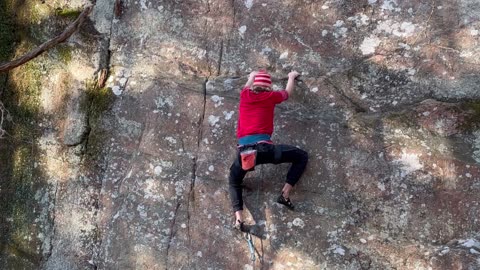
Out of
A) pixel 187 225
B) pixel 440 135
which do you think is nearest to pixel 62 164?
pixel 187 225

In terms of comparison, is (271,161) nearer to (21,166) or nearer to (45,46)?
(45,46)

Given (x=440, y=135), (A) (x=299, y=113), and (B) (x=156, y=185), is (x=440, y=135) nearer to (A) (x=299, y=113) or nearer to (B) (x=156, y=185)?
(A) (x=299, y=113)

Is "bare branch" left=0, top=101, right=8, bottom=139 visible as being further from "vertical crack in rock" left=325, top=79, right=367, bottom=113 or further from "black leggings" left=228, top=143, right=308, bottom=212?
"vertical crack in rock" left=325, top=79, right=367, bottom=113

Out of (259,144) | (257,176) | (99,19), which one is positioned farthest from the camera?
(99,19)

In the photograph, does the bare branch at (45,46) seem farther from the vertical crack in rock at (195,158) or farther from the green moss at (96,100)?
the vertical crack in rock at (195,158)

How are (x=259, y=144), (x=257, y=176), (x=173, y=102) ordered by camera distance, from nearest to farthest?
1. (x=259, y=144)
2. (x=257, y=176)
3. (x=173, y=102)

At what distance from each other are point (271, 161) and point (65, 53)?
11.5ft

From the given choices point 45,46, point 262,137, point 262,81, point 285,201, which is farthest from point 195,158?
point 45,46

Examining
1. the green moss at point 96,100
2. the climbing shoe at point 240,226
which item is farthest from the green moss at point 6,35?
the climbing shoe at point 240,226

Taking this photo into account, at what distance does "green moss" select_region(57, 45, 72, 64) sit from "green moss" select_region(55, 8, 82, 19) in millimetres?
439

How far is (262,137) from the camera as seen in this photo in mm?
6305

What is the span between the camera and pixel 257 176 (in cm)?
686

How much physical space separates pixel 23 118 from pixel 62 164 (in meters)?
0.99

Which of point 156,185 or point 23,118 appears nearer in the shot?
point 156,185
